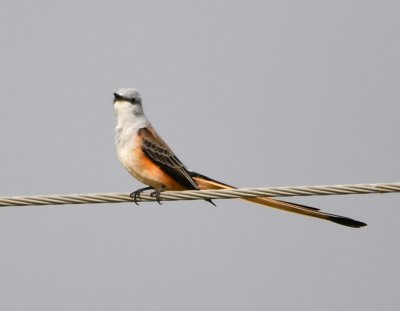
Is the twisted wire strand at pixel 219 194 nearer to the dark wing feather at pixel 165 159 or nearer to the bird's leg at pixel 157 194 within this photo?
the bird's leg at pixel 157 194

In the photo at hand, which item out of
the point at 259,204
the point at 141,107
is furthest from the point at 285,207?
the point at 141,107

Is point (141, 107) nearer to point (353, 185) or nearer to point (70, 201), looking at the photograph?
point (70, 201)

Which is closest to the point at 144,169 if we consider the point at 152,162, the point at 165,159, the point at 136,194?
the point at 152,162

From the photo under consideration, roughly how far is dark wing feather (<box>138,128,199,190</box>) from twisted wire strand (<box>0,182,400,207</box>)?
1424 mm

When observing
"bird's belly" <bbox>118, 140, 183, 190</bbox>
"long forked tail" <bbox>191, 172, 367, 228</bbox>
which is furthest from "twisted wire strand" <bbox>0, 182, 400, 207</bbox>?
"bird's belly" <bbox>118, 140, 183, 190</bbox>

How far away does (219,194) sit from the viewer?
6152 mm

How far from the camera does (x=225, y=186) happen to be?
7.81 m

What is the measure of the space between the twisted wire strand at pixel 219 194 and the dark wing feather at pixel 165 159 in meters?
1.42

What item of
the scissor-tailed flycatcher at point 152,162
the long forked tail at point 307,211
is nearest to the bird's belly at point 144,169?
the scissor-tailed flycatcher at point 152,162

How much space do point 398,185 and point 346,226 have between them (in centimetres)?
105

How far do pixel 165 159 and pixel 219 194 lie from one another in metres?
2.27

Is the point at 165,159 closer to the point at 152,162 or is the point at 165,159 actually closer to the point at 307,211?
the point at 152,162

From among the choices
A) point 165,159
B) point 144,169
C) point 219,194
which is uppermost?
point 165,159

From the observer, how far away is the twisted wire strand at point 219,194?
5.73 meters
